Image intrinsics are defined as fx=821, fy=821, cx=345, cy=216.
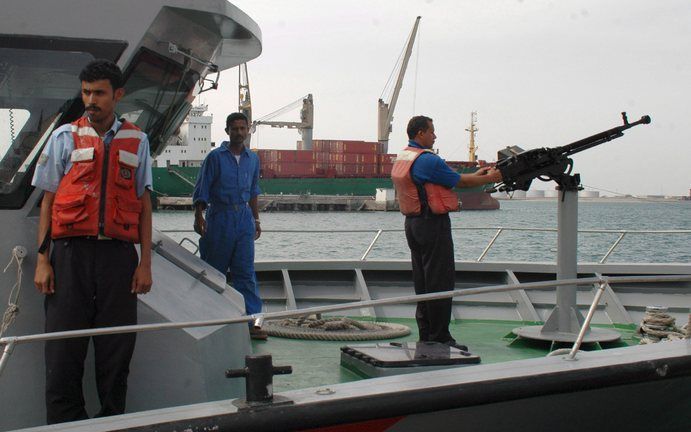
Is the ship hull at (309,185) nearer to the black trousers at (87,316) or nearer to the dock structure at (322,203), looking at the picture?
the dock structure at (322,203)

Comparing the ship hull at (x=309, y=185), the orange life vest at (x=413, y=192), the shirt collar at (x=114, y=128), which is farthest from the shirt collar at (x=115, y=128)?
the ship hull at (x=309, y=185)

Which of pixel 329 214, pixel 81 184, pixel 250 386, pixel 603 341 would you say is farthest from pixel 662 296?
pixel 329 214

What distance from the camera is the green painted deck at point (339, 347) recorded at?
4030 millimetres

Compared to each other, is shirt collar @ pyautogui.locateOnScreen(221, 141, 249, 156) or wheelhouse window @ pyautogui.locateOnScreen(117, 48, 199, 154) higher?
wheelhouse window @ pyautogui.locateOnScreen(117, 48, 199, 154)

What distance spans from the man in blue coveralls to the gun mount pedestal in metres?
1.80

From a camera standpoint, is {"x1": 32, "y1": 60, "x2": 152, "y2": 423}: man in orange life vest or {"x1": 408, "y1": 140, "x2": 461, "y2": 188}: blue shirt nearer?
{"x1": 32, "y1": 60, "x2": 152, "y2": 423}: man in orange life vest

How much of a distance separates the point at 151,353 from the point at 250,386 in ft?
1.73

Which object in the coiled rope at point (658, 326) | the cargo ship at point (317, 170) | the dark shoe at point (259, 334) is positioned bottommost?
the dark shoe at point (259, 334)

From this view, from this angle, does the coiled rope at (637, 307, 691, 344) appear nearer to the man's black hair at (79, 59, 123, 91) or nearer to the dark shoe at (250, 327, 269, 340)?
the dark shoe at (250, 327, 269, 340)

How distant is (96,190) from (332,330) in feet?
8.98

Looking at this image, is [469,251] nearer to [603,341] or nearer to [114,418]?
[603,341]

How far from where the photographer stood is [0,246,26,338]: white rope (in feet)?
9.77

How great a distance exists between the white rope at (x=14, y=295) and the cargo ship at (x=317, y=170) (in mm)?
55900

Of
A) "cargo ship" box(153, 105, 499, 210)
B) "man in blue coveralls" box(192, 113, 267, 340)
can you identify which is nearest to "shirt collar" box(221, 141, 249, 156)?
"man in blue coveralls" box(192, 113, 267, 340)
